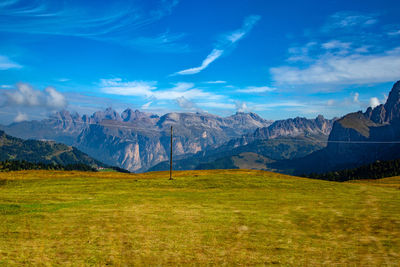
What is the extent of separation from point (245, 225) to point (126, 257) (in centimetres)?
1254

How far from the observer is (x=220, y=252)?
1981cm

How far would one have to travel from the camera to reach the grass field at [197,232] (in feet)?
61.4

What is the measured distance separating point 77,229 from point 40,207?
41.3 ft

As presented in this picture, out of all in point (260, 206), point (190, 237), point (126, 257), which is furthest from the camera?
point (260, 206)

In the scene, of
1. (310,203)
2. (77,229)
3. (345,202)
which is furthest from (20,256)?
(345,202)

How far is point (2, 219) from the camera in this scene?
28.3 metres

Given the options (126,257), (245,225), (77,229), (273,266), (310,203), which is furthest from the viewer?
(310,203)

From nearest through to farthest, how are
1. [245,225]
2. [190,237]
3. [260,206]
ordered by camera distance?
[190,237] < [245,225] < [260,206]

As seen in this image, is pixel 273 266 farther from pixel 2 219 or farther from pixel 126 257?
pixel 2 219

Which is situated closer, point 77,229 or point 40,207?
point 77,229

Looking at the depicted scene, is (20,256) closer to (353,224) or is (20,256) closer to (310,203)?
(353,224)

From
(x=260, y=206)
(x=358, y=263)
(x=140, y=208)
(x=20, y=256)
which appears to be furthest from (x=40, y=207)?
(x=358, y=263)

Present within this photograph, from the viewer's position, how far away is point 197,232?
2473 centimetres

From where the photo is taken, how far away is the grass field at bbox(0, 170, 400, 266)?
1870 centimetres
